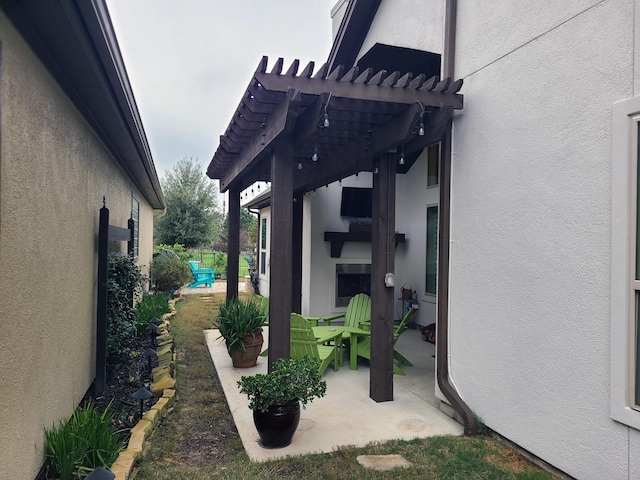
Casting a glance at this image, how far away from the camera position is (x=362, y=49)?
23.3ft

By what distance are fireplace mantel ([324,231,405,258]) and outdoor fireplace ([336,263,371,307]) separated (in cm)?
37

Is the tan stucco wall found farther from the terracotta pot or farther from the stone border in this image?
the terracotta pot

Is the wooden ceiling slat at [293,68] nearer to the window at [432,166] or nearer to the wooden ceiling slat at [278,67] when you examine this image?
the wooden ceiling slat at [278,67]

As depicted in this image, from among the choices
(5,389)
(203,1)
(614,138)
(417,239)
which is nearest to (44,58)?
(5,389)

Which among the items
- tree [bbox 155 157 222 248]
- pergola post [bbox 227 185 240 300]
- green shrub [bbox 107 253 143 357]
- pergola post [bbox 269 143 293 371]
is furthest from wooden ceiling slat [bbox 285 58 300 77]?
tree [bbox 155 157 222 248]

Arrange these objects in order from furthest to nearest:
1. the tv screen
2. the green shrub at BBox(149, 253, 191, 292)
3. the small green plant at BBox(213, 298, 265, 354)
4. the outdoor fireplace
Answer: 1. the green shrub at BBox(149, 253, 191, 292)
2. the outdoor fireplace
3. the tv screen
4. the small green plant at BBox(213, 298, 265, 354)

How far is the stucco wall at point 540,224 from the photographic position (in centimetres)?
302

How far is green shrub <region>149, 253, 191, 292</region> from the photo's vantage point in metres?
13.4

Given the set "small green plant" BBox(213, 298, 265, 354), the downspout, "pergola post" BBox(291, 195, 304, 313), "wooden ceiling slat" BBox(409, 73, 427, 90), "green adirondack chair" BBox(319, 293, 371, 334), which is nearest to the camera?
"wooden ceiling slat" BBox(409, 73, 427, 90)

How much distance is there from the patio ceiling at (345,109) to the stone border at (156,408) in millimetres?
2819

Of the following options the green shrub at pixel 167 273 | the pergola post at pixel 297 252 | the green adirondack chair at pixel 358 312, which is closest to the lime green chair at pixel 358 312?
the green adirondack chair at pixel 358 312

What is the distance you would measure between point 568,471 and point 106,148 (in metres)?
6.17

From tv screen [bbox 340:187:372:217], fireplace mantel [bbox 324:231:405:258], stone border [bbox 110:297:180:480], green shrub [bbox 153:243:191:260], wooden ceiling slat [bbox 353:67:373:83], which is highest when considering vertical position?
wooden ceiling slat [bbox 353:67:373:83]

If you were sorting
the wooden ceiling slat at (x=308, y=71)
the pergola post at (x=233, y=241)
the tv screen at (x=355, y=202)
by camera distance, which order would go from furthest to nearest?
the tv screen at (x=355, y=202)
the pergola post at (x=233, y=241)
the wooden ceiling slat at (x=308, y=71)
